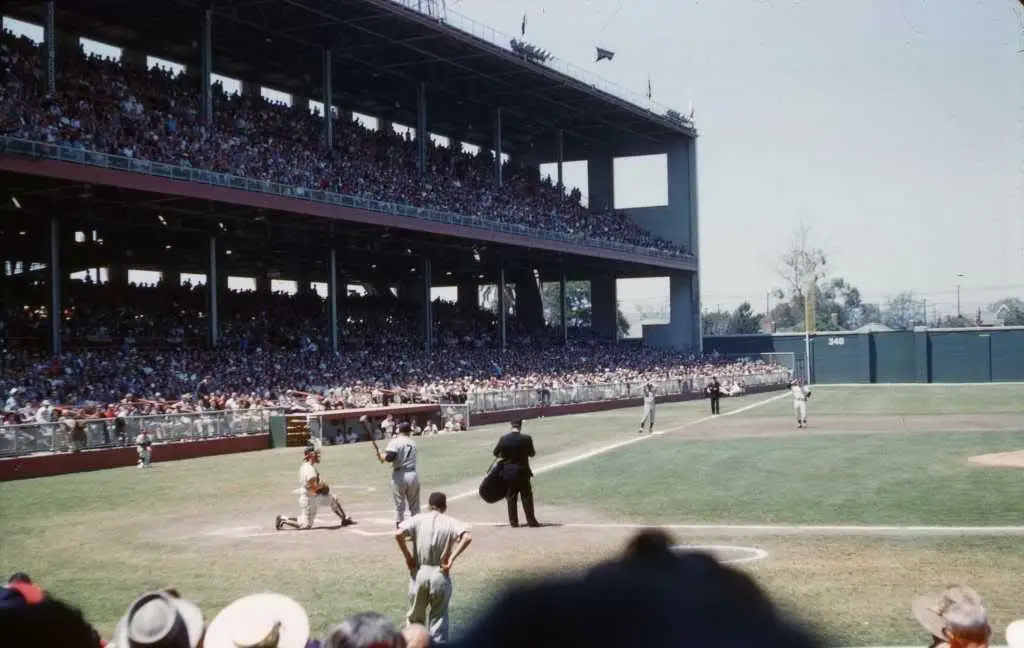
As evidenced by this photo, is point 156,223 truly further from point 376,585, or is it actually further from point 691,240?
point 691,240

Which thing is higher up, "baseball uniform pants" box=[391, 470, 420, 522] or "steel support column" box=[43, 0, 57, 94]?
"steel support column" box=[43, 0, 57, 94]

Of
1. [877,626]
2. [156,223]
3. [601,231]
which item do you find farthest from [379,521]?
Answer: [601,231]

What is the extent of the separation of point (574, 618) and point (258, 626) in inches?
222

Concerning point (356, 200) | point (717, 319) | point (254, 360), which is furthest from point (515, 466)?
point (717, 319)

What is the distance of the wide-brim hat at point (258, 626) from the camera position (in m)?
4.33

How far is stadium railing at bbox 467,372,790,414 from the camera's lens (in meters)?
45.1

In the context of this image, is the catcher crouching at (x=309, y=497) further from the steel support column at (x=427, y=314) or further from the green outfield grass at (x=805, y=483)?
the steel support column at (x=427, y=314)

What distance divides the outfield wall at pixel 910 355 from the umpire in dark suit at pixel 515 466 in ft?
232

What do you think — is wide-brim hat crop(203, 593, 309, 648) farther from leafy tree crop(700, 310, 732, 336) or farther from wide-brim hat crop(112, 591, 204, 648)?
leafy tree crop(700, 310, 732, 336)

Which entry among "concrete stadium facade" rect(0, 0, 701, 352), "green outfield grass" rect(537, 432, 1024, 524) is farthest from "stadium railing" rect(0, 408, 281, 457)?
"green outfield grass" rect(537, 432, 1024, 524)

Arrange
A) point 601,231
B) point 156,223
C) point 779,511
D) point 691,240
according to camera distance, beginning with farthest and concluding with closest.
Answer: point 691,240
point 601,231
point 156,223
point 779,511

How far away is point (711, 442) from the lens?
30.3 metres

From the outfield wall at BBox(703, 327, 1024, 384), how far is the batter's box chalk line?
7216 cm

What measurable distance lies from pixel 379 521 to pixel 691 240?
65.9m
